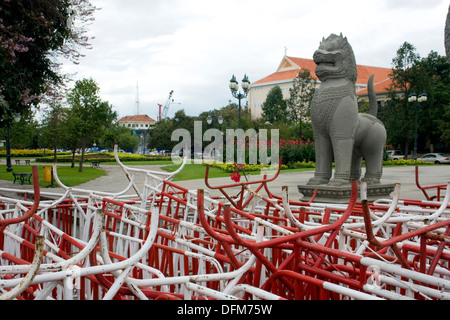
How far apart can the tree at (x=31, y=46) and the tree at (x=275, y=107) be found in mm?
37100

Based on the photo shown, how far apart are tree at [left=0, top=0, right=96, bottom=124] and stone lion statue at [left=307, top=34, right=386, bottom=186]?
6.21 meters

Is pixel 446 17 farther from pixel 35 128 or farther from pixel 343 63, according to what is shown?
pixel 35 128

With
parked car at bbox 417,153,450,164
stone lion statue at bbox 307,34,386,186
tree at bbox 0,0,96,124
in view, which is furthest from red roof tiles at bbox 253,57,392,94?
stone lion statue at bbox 307,34,386,186

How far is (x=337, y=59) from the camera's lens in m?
6.61

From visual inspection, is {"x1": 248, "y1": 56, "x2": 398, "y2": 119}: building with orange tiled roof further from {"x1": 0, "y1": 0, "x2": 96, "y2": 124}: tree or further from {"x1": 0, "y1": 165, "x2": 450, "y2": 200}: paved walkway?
{"x1": 0, "y1": 0, "x2": 96, "y2": 124}: tree

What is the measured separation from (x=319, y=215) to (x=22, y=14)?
28.1 ft

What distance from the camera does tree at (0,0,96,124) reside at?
27.9 ft

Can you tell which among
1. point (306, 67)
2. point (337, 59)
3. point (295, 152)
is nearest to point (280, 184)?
point (337, 59)

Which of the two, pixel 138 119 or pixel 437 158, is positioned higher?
pixel 138 119

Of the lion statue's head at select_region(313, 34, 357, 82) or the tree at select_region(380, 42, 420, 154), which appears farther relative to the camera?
the tree at select_region(380, 42, 420, 154)

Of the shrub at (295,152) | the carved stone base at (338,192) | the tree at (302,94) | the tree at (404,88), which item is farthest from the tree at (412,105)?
the carved stone base at (338,192)

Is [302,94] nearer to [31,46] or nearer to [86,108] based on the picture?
[86,108]

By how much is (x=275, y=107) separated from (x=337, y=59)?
46.6m
